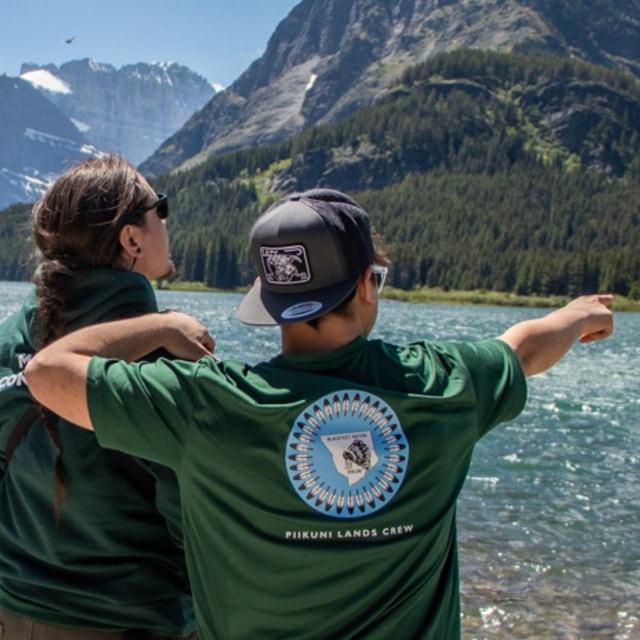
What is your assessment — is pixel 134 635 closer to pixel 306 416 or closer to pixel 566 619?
pixel 306 416

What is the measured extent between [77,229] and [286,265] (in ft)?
2.91

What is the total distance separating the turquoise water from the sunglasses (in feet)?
20.4

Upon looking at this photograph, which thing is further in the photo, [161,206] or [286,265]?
[161,206]

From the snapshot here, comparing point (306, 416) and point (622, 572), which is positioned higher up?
point (306, 416)

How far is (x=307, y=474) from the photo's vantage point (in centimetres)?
225

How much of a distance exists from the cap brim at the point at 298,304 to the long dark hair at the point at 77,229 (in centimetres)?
72

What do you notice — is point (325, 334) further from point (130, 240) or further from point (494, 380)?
point (130, 240)

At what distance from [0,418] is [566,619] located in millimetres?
7159

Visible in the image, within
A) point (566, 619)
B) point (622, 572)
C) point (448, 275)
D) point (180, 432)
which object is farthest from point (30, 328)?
point (448, 275)

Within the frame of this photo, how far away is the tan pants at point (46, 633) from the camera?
9.20 ft

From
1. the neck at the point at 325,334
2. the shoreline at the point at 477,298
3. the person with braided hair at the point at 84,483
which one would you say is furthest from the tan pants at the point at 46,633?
the shoreline at the point at 477,298

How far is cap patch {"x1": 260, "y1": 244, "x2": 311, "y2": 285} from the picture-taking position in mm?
2391

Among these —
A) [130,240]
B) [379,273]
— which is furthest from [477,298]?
[379,273]

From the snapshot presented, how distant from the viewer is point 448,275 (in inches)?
6870
